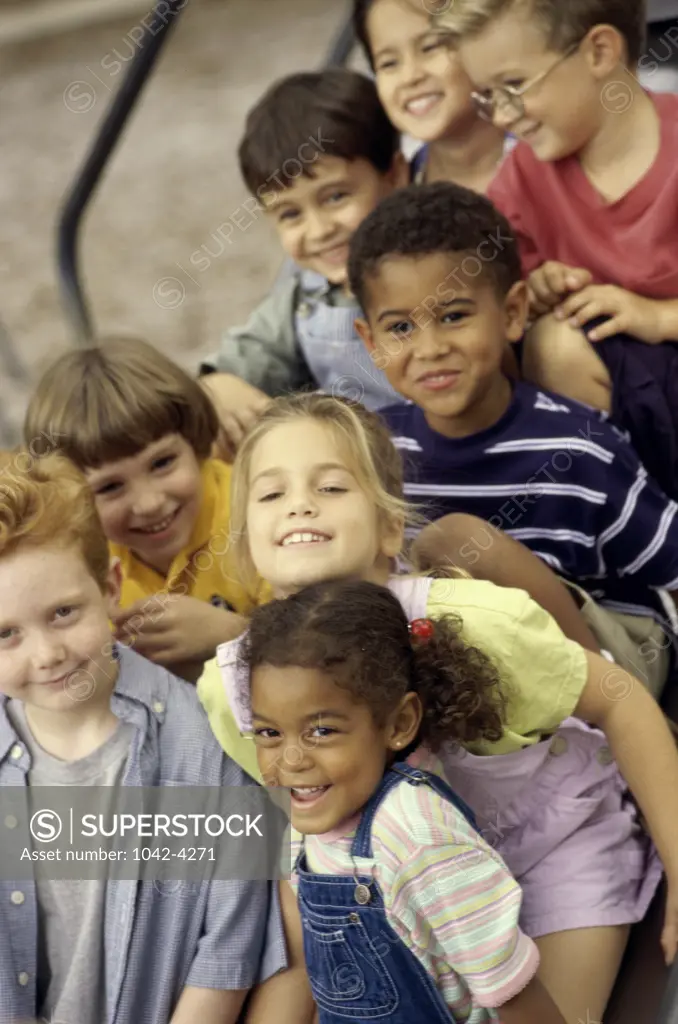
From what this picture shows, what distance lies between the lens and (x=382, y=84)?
1392 millimetres

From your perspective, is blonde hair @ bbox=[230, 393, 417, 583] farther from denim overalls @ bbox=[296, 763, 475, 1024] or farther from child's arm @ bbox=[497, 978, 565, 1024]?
child's arm @ bbox=[497, 978, 565, 1024]

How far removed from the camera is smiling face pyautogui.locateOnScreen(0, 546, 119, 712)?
0.96m

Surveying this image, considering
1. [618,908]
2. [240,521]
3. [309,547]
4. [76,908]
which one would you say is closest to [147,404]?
[240,521]

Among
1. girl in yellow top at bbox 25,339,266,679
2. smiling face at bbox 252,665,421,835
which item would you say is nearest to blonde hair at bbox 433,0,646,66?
girl in yellow top at bbox 25,339,266,679

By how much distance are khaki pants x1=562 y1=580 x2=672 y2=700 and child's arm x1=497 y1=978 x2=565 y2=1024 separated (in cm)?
33

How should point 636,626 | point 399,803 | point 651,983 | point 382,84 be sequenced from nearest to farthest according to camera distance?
point 399,803
point 651,983
point 636,626
point 382,84

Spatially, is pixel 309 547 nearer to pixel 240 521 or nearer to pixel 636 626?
pixel 240 521

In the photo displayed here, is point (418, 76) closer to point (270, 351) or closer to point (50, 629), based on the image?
point (270, 351)

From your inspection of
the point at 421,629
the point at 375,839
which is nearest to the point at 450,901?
the point at 375,839

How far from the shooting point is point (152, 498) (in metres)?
1.20

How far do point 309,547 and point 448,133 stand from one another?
2.08 feet

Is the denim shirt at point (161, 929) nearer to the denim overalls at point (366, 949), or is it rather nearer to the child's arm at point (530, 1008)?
the denim overalls at point (366, 949)

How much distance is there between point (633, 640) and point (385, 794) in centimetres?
41

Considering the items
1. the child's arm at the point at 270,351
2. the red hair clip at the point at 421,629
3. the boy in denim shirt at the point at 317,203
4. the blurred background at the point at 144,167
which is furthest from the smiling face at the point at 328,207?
the blurred background at the point at 144,167
